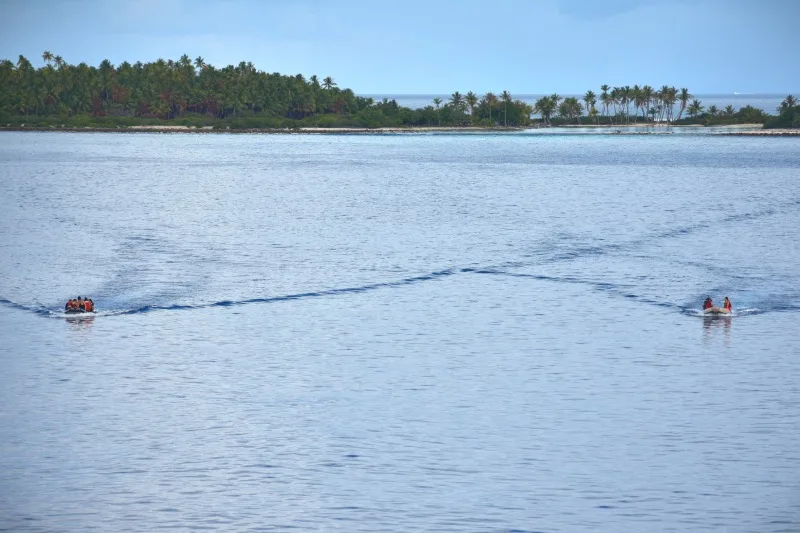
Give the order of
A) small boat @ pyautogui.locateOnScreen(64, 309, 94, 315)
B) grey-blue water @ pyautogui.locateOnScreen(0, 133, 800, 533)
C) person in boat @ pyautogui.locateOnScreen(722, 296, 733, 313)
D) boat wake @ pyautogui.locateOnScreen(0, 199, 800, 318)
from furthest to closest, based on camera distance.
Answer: boat wake @ pyautogui.locateOnScreen(0, 199, 800, 318), person in boat @ pyautogui.locateOnScreen(722, 296, 733, 313), small boat @ pyautogui.locateOnScreen(64, 309, 94, 315), grey-blue water @ pyautogui.locateOnScreen(0, 133, 800, 533)

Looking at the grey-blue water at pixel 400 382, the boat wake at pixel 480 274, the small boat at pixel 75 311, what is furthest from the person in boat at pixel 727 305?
the small boat at pixel 75 311

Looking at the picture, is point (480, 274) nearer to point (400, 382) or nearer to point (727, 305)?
point (727, 305)

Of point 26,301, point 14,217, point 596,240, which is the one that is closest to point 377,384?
point 26,301

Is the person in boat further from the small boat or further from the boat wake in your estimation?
the small boat

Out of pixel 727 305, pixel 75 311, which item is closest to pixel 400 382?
pixel 75 311

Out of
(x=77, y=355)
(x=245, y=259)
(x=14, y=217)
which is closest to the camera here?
(x=77, y=355)

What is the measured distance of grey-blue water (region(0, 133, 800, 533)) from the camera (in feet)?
108

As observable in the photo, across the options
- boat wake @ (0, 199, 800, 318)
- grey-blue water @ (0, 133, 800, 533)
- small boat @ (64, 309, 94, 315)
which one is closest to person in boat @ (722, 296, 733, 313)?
grey-blue water @ (0, 133, 800, 533)

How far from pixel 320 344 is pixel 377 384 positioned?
27.5 ft

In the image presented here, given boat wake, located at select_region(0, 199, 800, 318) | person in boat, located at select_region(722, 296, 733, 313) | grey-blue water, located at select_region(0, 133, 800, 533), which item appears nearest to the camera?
grey-blue water, located at select_region(0, 133, 800, 533)

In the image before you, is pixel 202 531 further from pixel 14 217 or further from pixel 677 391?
pixel 14 217

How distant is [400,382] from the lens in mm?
46406

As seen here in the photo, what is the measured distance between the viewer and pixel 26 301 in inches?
2534

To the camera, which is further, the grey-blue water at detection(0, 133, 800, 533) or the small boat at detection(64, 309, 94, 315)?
the small boat at detection(64, 309, 94, 315)
